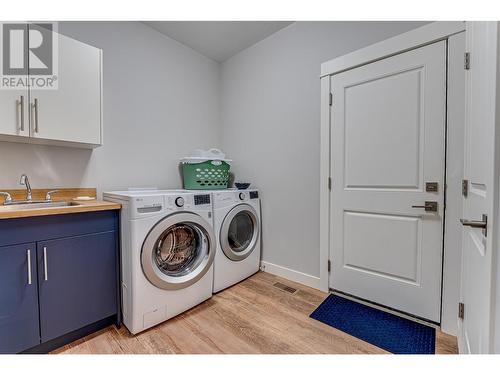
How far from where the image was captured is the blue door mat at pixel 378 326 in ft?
4.42

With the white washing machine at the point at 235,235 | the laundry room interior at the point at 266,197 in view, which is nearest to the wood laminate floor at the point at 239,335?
the laundry room interior at the point at 266,197

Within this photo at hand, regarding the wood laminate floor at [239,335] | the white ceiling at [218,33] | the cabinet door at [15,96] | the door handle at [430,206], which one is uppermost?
the white ceiling at [218,33]

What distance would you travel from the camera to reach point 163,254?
5.47 feet

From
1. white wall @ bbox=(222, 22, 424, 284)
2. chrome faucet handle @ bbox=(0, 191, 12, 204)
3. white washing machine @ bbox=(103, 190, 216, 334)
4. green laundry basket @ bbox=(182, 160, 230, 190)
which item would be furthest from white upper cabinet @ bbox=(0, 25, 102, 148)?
white wall @ bbox=(222, 22, 424, 284)

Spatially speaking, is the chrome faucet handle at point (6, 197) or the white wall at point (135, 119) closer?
the chrome faucet handle at point (6, 197)

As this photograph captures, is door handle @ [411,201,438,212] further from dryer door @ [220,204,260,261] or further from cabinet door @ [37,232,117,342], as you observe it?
cabinet door @ [37,232,117,342]

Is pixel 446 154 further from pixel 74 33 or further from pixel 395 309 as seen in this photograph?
pixel 74 33

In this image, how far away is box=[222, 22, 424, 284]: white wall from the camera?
1993 mm

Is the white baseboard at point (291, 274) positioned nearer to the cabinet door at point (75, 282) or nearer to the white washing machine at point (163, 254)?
the white washing machine at point (163, 254)

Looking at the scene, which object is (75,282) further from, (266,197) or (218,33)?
(218,33)

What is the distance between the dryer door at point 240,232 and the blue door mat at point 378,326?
0.82 metres

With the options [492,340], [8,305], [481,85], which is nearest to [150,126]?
[8,305]

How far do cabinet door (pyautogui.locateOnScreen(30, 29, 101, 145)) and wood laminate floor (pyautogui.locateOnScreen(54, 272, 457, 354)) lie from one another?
1.33 meters

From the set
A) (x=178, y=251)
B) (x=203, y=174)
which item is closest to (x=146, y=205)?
(x=178, y=251)
